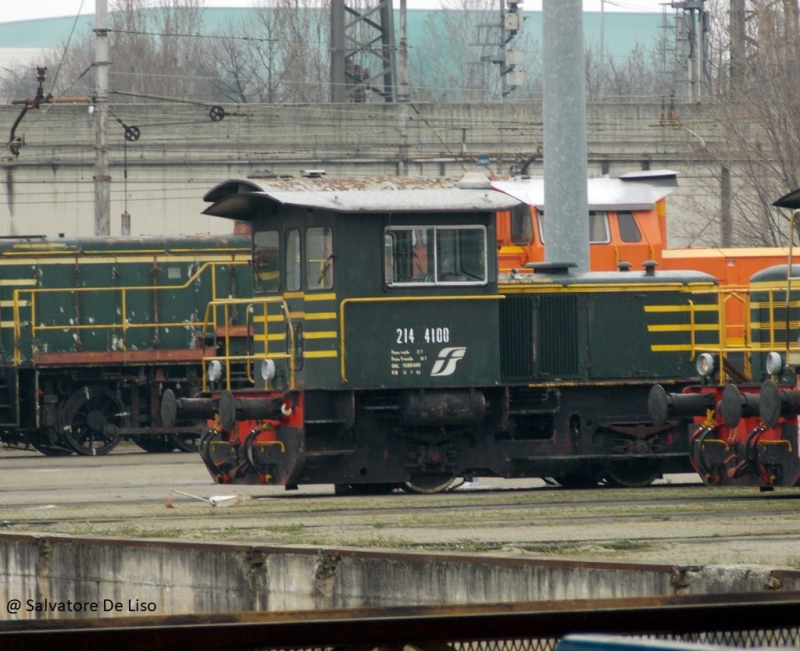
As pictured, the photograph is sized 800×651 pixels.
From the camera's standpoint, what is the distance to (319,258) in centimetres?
1325

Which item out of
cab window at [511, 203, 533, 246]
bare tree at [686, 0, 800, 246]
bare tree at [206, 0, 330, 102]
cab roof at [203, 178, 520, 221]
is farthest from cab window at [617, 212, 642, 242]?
bare tree at [206, 0, 330, 102]

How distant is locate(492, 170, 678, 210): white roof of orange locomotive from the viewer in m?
17.8

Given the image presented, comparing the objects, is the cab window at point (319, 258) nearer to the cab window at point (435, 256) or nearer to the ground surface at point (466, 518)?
the cab window at point (435, 256)

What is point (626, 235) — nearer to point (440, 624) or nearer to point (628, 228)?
point (628, 228)

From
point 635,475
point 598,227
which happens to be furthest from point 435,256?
point 598,227

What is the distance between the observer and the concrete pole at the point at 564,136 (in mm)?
14961

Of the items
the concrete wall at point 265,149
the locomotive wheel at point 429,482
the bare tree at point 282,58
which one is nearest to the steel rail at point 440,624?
the locomotive wheel at point 429,482

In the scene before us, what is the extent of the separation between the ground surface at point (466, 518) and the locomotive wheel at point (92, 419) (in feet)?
16.2

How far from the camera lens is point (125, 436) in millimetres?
21141

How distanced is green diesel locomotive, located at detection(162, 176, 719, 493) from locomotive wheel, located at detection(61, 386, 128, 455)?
7.19 metres

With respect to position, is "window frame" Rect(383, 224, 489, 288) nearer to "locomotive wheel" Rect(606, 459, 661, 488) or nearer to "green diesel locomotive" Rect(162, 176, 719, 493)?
"green diesel locomotive" Rect(162, 176, 719, 493)

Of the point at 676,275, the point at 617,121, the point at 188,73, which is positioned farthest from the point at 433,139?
the point at 188,73

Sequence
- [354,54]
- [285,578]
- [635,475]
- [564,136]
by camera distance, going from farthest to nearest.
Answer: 1. [354,54]
2. [564,136]
3. [635,475]
4. [285,578]

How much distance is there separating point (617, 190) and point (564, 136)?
10.0 feet
